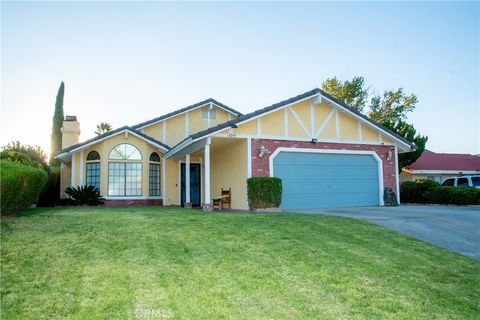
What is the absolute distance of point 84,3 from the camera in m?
A: 12.0

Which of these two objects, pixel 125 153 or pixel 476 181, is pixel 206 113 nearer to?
pixel 125 153

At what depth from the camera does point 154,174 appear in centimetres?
2020

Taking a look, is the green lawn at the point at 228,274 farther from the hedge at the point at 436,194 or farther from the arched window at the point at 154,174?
the hedge at the point at 436,194

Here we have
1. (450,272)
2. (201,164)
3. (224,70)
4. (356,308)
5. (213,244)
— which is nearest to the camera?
(356,308)

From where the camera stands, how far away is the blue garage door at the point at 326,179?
15.5m

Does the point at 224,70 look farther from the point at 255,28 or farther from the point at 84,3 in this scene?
the point at 84,3

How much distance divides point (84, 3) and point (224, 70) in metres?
5.73

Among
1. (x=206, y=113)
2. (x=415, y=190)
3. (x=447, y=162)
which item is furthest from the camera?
(x=447, y=162)

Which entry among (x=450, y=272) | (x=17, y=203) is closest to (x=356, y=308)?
(x=450, y=272)

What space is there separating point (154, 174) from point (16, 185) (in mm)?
9838

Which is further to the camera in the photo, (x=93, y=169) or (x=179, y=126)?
(x=179, y=126)

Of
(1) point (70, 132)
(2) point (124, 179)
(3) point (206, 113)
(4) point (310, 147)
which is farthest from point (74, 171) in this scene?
(4) point (310, 147)

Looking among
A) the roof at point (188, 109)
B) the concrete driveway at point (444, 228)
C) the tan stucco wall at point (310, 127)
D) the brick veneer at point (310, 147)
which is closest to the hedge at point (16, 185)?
the tan stucco wall at point (310, 127)

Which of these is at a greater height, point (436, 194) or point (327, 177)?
point (327, 177)
